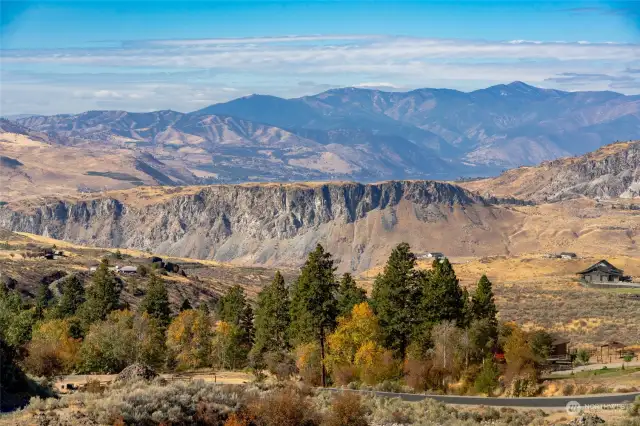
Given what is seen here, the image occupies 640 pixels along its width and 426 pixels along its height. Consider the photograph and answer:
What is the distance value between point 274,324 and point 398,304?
12.4 meters

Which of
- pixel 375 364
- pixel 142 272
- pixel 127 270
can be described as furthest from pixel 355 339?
pixel 127 270

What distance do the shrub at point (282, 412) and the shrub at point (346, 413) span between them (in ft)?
2.08

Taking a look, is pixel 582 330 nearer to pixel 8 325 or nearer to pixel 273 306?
pixel 273 306

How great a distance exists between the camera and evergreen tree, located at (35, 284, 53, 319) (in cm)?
8306

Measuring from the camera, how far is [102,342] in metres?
58.9

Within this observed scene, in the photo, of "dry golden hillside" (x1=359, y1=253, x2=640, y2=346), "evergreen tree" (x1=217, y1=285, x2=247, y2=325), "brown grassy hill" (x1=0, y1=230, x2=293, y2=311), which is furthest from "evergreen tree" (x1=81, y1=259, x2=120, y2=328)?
"dry golden hillside" (x1=359, y1=253, x2=640, y2=346)

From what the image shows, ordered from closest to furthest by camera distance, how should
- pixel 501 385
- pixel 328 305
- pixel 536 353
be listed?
→ 1. pixel 501 385
2. pixel 536 353
3. pixel 328 305

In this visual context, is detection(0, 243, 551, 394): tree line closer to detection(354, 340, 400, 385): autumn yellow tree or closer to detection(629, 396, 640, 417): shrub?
detection(354, 340, 400, 385): autumn yellow tree

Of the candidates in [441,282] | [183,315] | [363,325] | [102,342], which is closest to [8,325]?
[102,342]

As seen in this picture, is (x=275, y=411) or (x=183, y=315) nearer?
(x=275, y=411)

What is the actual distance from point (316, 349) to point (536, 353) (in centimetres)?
1336

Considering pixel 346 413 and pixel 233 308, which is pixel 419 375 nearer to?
pixel 346 413

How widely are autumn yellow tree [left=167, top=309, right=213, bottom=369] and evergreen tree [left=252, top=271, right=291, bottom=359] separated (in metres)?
4.28

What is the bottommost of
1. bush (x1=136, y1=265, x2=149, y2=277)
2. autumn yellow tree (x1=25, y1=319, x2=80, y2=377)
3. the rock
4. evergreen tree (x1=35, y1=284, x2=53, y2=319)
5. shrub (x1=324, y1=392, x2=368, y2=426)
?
bush (x1=136, y1=265, x2=149, y2=277)
